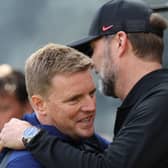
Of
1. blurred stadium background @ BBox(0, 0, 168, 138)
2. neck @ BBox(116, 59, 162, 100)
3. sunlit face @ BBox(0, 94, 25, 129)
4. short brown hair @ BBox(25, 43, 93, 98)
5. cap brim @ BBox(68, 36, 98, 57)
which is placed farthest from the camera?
blurred stadium background @ BBox(0, 0, 168, 138)

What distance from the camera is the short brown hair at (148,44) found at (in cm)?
246

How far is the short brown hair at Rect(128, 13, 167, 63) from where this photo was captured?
2465 mm

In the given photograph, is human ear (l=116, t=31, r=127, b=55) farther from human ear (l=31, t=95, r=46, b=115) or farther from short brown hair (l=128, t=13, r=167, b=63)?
human ear (l=31, t=95, r=46, b=115)

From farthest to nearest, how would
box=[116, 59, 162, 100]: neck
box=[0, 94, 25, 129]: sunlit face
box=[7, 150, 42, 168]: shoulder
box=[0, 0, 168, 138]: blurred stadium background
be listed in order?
box=[0, 0, 168, 138]: blurred stadium background
box=[0, 94, 25, 129]: sunlit face
box=[116, 59, 162, 100]: neck
box=[7, 150, 42, 168]: shoulder

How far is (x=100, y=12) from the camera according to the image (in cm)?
256

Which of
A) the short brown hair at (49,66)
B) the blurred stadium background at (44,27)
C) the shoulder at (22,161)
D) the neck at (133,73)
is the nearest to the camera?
the shoulder at (22,161)

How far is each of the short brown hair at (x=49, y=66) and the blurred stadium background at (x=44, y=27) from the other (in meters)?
1.78

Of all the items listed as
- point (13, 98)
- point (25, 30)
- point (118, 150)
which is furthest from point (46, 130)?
point (25, 30)

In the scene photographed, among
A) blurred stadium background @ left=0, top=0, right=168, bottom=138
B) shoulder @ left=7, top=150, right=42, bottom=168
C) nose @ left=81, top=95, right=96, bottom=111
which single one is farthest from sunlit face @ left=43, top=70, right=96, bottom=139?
blurred stadium background @ left=0, top=0, right=168, bottom=138

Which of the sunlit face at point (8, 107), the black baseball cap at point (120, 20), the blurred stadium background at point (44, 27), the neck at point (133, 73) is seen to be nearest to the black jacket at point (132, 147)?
the neck at point (133, 73)

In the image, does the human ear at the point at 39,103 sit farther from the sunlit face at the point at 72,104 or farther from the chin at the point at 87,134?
the chin at the point at 87,134

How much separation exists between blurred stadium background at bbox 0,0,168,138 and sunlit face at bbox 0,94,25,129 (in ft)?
3.36

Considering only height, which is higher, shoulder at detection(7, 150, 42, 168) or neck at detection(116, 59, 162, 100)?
neck at detection(116, 59, 162, 100)

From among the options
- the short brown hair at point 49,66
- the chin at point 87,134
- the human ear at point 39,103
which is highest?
the short brown hair at point 49,66
